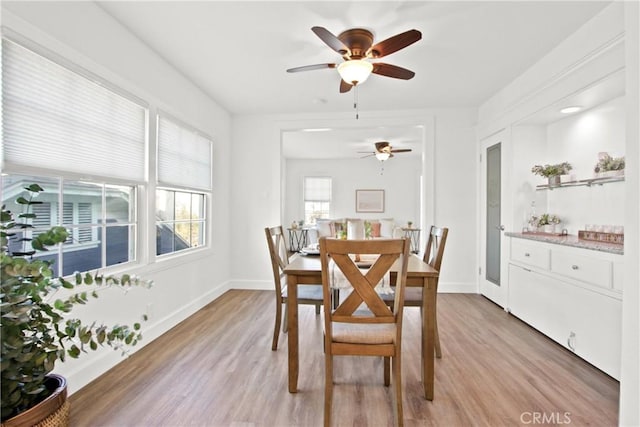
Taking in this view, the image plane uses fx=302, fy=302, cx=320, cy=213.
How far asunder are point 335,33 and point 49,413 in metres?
2.83

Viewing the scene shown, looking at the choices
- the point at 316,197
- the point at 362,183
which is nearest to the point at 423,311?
the point at 362,183

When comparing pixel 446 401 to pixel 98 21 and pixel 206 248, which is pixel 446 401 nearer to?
pixel 206 248

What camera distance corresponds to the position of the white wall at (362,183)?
28.0 ft

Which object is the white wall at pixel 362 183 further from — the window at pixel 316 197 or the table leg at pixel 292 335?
the table leg at pixel 292 335

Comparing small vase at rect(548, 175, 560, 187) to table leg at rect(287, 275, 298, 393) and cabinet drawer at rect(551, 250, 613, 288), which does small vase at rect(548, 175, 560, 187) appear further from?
table leg at rect(287, 275, 298, 393)

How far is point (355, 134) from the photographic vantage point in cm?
594

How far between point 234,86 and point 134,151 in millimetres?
1444

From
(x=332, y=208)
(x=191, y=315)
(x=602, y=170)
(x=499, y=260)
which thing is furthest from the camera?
(x=332, y=208)

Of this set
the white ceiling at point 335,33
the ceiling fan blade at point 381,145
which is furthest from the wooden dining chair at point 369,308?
the ceiling fan blade at point 381,145

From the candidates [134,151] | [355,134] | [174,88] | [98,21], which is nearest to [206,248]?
[134,151]

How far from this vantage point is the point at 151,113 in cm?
272

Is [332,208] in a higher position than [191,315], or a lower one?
higher

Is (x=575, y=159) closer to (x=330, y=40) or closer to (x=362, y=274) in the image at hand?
(x=330, y=40)

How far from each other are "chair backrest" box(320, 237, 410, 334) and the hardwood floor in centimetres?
58
